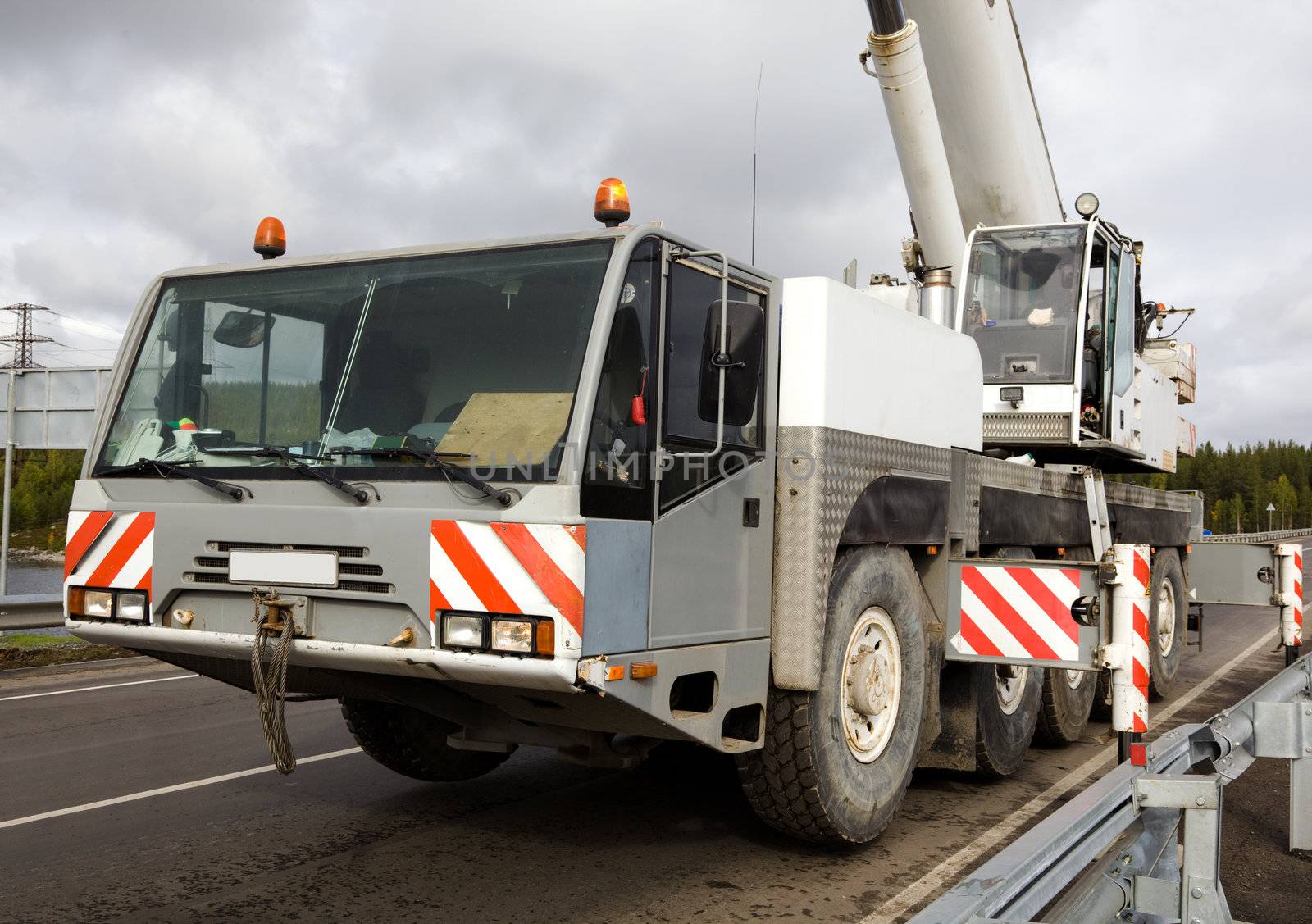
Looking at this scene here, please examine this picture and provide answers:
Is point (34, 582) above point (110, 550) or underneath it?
underneath

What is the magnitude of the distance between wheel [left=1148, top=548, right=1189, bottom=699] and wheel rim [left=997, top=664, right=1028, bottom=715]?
2827 mm

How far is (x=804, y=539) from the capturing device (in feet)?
15.2

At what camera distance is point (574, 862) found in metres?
4.98

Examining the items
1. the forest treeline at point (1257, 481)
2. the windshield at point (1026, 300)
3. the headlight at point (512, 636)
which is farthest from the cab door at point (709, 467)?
the forest treeline at point (1257, 481)

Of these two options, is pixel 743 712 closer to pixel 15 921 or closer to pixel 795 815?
pixel 795 815

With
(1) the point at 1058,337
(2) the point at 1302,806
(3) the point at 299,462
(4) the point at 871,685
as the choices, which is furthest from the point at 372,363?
(1) the point at 1058,337

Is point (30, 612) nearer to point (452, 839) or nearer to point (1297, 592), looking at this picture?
point (452, 839)

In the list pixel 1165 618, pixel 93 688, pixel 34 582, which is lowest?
pixel 34 582

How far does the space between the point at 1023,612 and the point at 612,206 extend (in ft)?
9.37

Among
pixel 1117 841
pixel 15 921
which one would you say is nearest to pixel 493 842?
pixel 15 921

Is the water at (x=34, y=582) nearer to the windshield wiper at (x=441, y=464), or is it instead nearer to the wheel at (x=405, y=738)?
the wheel at (x=405, y=738)

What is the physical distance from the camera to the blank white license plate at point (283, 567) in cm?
405

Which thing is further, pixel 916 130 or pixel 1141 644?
pixel 916 130

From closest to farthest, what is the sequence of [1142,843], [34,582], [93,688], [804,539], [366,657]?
[1142,843]
[366,657]
[804,539]
[93,688]
[34,582]
